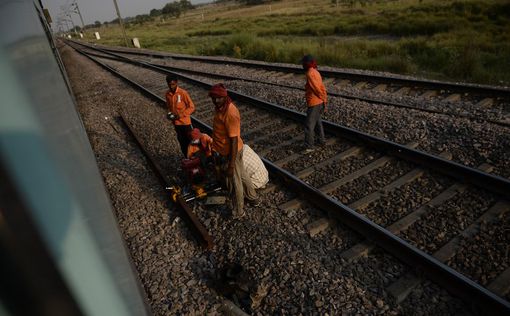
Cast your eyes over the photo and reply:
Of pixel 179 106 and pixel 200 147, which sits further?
pixel 179 106

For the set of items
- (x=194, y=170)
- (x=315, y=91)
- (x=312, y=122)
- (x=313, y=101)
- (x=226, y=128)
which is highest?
(x=226, y=128)

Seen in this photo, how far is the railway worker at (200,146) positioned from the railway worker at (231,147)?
605 millimetres

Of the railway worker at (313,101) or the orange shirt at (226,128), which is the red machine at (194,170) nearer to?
the orange shirt at (226,128)

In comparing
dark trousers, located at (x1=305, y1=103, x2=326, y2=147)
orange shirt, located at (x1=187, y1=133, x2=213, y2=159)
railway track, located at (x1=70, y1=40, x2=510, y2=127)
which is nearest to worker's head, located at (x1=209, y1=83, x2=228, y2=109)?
orange shirt, located at (x1=187, y1=133, x2=213, y2=159)

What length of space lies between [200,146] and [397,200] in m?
3.19

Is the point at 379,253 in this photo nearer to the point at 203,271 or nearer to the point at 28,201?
the point at 203,271

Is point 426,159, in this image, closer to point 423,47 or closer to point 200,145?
point 200,145

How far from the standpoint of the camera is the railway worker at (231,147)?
15.2ft

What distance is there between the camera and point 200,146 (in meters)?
5.83

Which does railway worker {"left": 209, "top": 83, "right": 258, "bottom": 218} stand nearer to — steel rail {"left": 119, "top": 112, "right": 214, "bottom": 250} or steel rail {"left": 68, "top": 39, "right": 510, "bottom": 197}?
steel rail {"left": 119, "top": 112, "right": 214, "bottom": 250}

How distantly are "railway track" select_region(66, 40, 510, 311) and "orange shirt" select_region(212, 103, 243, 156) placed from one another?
107 centimetres

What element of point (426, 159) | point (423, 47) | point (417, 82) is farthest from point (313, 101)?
point (423, 47)

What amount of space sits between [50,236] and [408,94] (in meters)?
9.91

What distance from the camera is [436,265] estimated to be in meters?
3.58
